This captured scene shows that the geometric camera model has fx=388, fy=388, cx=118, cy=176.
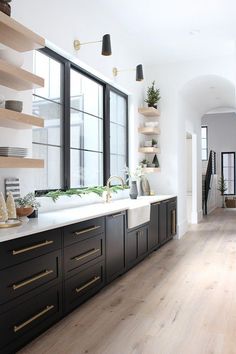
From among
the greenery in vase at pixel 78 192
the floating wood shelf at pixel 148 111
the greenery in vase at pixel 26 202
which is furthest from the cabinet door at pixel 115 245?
the floating wood shelf at pixel 148 111

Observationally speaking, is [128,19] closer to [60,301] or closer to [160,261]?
[160,261]

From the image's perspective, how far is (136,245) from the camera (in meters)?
4.65

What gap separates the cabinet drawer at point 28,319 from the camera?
88.7 inches

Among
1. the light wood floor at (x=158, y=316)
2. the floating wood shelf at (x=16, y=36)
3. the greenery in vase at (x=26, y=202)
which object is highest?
the floating wood shelf at (x=16, y=36)

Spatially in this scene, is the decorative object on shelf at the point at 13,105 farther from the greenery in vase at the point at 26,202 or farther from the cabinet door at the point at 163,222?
the cabinet door at the point at 163,222

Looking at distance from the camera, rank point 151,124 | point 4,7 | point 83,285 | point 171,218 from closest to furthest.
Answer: point 4,7, point 83,285, point 171,218, point 151,124

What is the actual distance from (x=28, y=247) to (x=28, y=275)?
0.60 ft

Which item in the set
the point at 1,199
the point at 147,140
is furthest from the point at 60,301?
the point at 147,140

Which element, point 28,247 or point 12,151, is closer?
point 28,247

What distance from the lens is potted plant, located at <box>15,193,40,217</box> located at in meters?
2.97

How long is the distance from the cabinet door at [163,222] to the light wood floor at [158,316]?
851 mm

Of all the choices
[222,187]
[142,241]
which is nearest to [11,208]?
[142,241]

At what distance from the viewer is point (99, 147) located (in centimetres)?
539

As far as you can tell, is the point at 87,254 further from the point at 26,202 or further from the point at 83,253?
the point at 26,202
